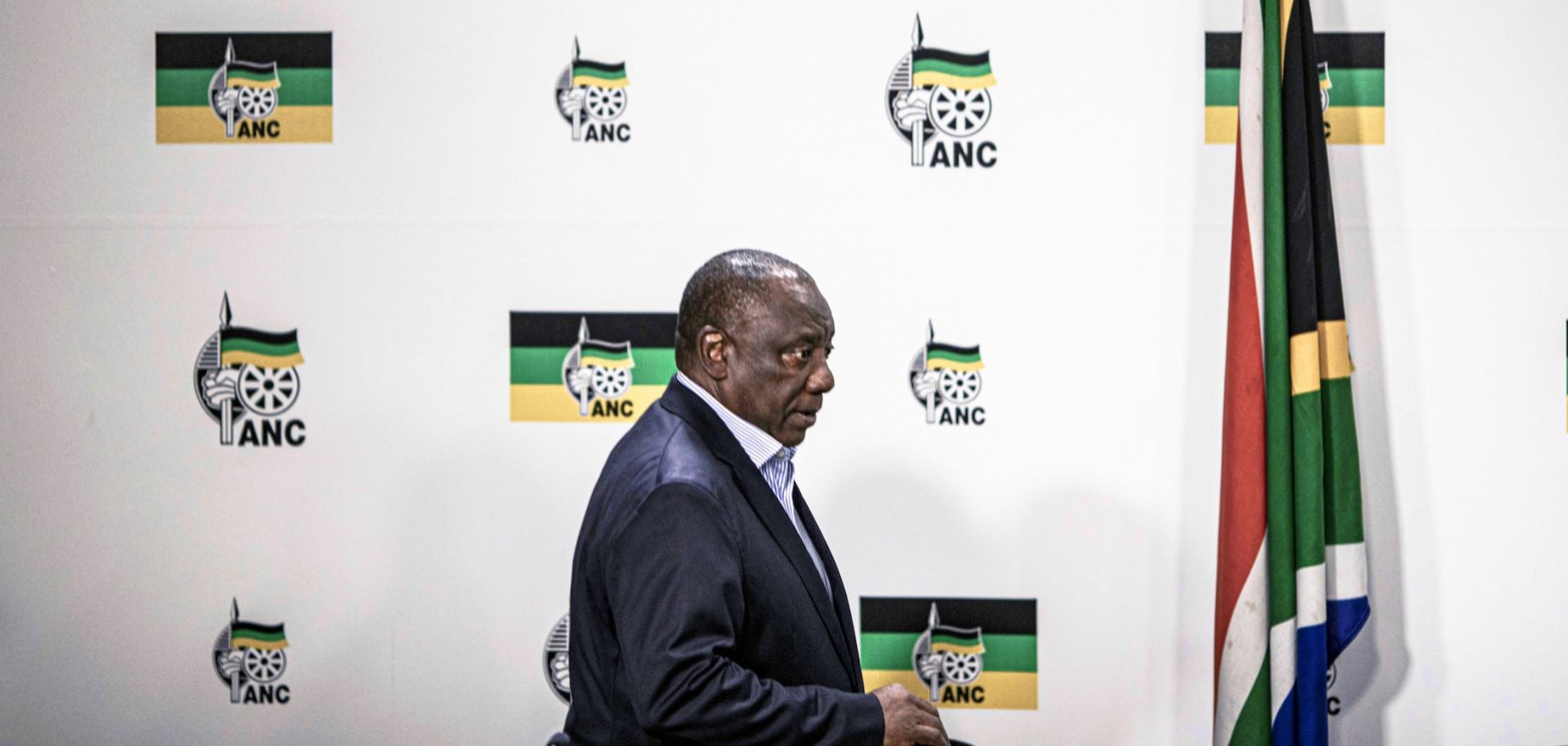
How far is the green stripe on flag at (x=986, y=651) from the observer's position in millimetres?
2453

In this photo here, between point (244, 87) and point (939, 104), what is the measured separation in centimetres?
155

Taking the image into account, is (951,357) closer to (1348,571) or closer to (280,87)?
(1348,571)

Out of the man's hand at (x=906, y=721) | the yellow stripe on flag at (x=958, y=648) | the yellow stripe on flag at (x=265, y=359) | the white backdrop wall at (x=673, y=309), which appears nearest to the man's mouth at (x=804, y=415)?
the man's hand at (x=906, y=721)

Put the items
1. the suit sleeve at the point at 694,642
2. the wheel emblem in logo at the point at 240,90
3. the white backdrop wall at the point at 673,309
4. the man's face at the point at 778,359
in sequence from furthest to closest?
1. the wheel emblem in logo at the point at 240,90
2. the white backdrop wall at the point at 673,309
3. the man's face at the point at 778,359
4. the suit sleeve at the point at 694,642

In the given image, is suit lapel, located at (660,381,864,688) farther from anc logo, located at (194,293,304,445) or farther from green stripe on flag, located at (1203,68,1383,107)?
green stripe on flag, located at (1203,68,1383,107)

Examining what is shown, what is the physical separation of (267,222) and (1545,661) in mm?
2942

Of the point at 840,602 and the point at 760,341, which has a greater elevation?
the point at 760,341

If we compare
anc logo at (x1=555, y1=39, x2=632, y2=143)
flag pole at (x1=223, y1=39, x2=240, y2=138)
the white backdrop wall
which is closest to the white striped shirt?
the white backdrop wall

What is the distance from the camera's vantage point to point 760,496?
1.47m

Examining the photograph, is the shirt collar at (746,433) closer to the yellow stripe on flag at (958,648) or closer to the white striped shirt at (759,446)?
the white striped shirt at (759,446)

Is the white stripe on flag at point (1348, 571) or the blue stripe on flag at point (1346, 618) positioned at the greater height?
the white stripe on flag at point (1348, 571)

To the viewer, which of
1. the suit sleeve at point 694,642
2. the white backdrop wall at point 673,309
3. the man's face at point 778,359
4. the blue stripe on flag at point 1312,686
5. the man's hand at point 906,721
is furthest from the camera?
the white backdrop wall at point 673,309

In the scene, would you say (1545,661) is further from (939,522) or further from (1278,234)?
(939,522)

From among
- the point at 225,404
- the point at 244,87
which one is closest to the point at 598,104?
the point at 244,87
